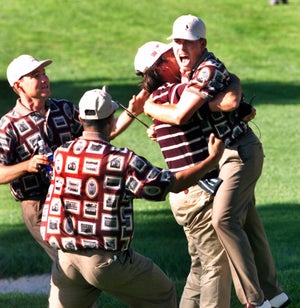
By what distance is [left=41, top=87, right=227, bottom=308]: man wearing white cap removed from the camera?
715cm

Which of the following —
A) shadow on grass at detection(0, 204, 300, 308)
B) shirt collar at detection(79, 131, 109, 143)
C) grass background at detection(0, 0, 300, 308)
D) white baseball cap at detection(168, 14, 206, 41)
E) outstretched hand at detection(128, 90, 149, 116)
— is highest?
white baseball cap at detection(168, 14, 206, 41)

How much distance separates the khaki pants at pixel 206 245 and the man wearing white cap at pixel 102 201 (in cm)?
85

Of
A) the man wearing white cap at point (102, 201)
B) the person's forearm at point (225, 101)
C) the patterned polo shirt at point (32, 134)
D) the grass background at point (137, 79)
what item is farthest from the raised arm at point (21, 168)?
the grass background at point (137, 79)

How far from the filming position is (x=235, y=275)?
27.4 feet

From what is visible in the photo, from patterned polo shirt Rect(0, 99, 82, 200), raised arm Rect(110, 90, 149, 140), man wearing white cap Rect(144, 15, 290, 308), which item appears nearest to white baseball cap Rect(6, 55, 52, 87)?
patterned polo shirt Rect(0, 99, 82, 200)

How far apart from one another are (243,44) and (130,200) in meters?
26.2

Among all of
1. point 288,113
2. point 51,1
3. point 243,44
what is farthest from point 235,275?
point 51,1

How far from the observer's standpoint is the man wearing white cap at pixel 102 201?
7.15 meters

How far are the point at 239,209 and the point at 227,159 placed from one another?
354 mm

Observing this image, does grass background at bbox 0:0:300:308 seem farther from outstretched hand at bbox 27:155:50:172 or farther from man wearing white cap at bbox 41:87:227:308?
man wearing white cap at bbox 41:87:227:308

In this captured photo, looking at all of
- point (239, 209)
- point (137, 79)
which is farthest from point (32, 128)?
point (137, 79)

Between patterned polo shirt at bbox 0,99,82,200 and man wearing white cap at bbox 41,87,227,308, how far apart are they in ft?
4.04

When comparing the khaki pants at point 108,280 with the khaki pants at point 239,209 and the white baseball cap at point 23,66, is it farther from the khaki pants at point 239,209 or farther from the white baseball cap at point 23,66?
the white baseball cap at point 23,66

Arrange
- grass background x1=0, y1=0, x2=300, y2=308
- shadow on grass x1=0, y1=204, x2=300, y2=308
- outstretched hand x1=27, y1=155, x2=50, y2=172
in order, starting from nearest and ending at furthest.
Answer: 1. outstretched hand x1=27, y1=155, x2=50, y2=172
2. shadow on grass x1=0, y1=204, x2=300, y2=308
3. grass background x1=0, y1=0, x2=300, y2=308
